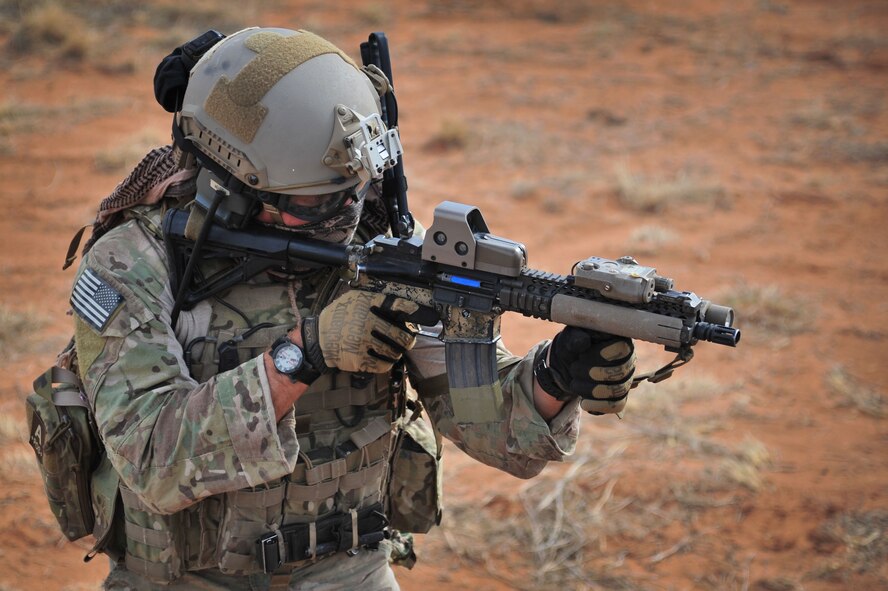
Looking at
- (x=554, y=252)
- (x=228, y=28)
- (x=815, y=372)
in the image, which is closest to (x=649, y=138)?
(x=554, y=252)

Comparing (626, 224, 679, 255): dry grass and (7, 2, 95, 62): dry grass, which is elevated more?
(7, 2, 95, 62): dry grass

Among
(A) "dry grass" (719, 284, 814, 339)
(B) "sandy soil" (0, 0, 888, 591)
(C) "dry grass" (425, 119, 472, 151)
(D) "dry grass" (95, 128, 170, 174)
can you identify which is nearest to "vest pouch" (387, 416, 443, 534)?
(B) "sandy soil" (0, 0, 888, 591)

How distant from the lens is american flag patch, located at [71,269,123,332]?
3.08 meters

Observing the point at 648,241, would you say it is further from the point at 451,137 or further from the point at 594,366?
the point at 594,366

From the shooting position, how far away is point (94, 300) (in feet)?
10.2

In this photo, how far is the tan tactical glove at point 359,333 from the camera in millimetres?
3023

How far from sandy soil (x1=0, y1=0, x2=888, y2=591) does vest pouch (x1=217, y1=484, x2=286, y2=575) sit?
253 centimetres

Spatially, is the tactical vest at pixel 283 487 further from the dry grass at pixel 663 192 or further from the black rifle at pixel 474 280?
the dry grass at pixel 663 192

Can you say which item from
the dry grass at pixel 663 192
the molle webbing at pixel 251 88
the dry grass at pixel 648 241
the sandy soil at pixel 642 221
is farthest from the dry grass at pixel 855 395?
the molle webbing at pixel 251 88

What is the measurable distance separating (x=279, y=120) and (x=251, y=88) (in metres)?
0.13

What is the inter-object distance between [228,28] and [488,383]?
45.7 feet

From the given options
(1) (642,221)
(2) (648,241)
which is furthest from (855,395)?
(1) (642,221)

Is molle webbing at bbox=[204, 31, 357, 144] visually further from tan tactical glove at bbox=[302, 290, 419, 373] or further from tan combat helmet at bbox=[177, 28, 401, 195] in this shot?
tan tactical glove at bbox=[302, 290, 419, 373]

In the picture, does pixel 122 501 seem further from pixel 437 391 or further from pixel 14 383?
pixel 14 383
